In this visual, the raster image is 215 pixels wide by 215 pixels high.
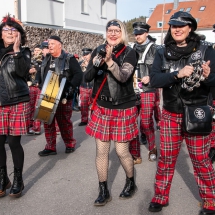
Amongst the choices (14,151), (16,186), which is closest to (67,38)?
(14,151)

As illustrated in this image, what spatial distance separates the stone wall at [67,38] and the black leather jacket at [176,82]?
8.88m

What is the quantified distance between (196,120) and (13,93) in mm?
1924

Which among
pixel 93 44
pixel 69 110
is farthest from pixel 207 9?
pixel 69 110

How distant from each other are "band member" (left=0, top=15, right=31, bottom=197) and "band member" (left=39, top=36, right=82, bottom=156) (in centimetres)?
118

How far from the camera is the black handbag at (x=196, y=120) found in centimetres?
283

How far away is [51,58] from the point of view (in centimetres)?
513

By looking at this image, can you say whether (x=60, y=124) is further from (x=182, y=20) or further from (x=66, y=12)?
(x=66, y=12)

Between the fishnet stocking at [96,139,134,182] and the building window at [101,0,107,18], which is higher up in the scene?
the building window at [101,0,107,18]

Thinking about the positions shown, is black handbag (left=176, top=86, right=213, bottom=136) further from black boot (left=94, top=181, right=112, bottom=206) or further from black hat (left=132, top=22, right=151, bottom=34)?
black hat (left=132, top=22, right=151, bottom=34)

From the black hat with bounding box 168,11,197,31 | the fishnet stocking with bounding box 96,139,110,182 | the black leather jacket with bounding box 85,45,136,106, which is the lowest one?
the fishnet stocking with bounding box 96,139,110,182

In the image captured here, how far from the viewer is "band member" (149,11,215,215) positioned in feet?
9.34

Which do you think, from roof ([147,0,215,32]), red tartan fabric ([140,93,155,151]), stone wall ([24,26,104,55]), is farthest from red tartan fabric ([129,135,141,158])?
roof ([147,0,215,32])

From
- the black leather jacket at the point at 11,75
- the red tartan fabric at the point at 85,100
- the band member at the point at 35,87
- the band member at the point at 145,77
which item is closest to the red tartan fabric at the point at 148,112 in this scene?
the band member at the point at 145,77

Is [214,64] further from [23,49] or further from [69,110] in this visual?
[69,110]
